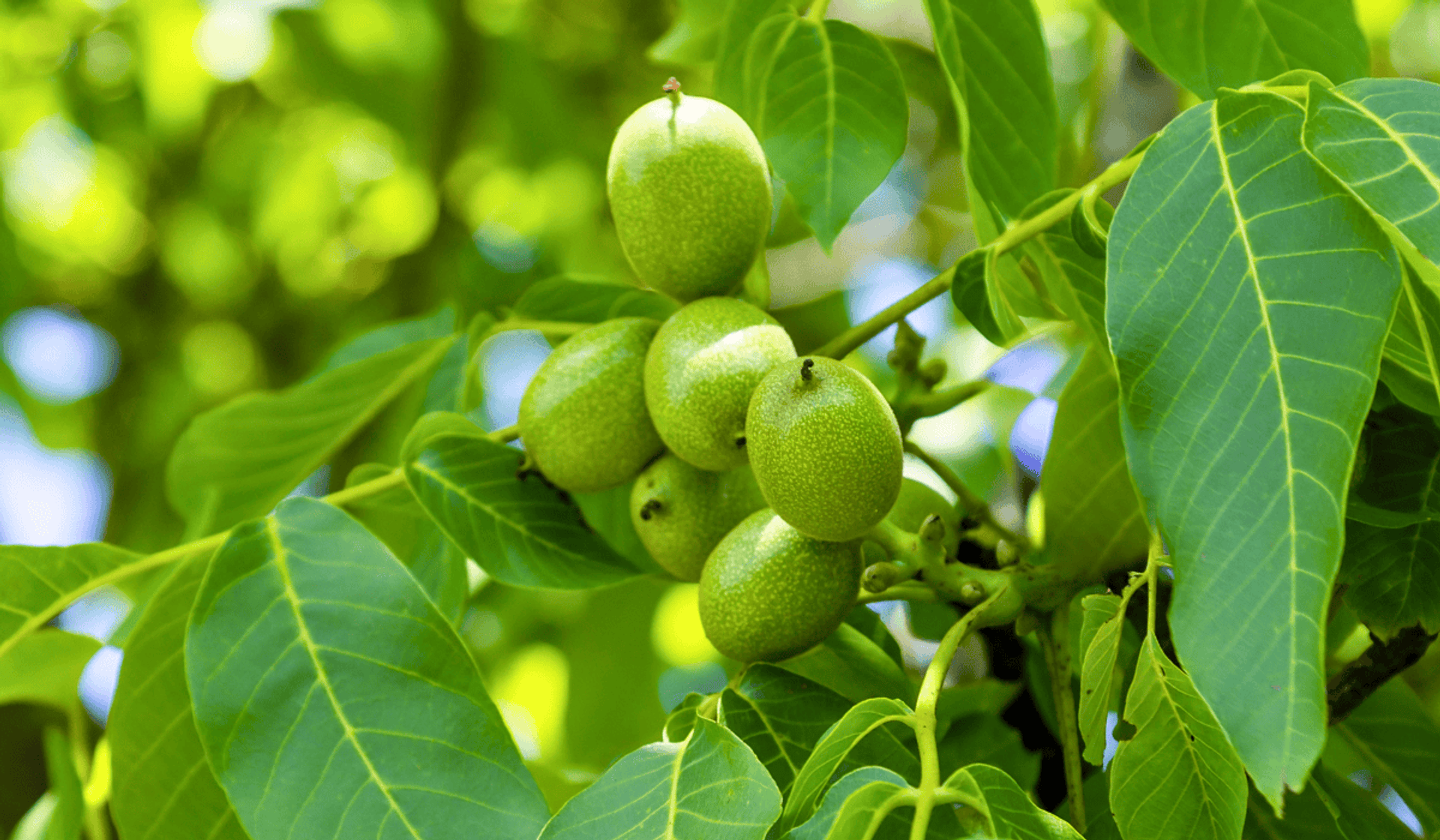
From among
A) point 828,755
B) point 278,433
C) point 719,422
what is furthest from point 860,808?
point 278,433

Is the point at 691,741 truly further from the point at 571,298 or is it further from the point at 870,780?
the point at 571,298

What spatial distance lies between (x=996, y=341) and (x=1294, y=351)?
27 centimetres

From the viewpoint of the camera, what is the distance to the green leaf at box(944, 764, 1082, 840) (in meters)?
0.55

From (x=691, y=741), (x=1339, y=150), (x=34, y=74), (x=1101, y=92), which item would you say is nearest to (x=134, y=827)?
(x=691, y=741)

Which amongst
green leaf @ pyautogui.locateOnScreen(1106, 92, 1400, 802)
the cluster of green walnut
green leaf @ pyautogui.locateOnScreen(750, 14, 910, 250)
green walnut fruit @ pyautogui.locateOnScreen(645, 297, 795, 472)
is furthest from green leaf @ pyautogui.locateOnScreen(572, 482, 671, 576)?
green leaf @ pyautogui.locateOnScreen(1106, 92, 1400, 802)

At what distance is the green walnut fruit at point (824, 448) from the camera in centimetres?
66

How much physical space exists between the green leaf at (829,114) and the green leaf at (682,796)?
1.36 ft

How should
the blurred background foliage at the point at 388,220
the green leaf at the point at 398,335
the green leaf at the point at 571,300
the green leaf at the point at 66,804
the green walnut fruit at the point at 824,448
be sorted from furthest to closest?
1. the blurred background foliage at the point at 388,220
2. the green leaf at the point at 398,335
3. the green leaf at the point at 571,300
4. the green leaf at the point at 66,804
5. the green walnut fruit at the point at 824,448

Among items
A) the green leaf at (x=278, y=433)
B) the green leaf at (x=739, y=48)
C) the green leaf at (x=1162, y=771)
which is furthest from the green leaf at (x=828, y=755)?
the green leaf at (x=278, y=433)

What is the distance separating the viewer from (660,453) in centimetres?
87

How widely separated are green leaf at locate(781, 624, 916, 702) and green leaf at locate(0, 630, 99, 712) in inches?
23.1

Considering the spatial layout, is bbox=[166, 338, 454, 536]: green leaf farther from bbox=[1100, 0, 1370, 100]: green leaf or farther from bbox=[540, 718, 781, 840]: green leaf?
bbox=[1100, 0, 1370, 100]: green leaf

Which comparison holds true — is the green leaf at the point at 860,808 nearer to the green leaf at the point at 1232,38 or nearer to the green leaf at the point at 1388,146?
the green leaf at the point at 1388,146

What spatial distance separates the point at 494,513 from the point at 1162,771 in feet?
1.59
